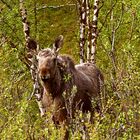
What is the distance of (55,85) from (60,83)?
266 mm

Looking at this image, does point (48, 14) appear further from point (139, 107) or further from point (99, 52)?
point (139, 107)

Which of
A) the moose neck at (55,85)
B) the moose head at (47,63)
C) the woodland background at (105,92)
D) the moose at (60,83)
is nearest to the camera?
the woodland background at (105,92)

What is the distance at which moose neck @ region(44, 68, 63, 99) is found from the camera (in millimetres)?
15109

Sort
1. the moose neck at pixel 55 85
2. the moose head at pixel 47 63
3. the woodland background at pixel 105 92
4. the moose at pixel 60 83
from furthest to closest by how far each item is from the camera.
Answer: the moose neck at pixel 55 85 → the moose at pixel 60 83 → the moose head at pixel 47 63 → the woodland background at pixel 105 92

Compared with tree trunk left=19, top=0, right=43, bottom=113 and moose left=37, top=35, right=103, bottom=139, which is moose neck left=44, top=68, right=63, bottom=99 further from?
tree trunk left=19, top=0, right=43, bottom=113

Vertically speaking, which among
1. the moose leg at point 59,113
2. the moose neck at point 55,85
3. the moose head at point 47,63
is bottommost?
the moose leg at point 59,113

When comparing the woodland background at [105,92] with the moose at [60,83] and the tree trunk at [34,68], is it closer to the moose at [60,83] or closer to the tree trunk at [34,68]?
the tree trunk at [34,68]

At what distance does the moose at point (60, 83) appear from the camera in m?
14.4

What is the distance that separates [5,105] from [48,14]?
5489 cm

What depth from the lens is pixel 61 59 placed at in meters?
15.9

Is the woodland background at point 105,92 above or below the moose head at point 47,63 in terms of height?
below

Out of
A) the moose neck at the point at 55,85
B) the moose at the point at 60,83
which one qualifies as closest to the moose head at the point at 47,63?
the moose at the point at 60,83

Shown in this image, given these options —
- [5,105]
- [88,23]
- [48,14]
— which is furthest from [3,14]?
[48,14]

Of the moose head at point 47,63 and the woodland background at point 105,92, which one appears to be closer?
the woodland background at point 105,92
